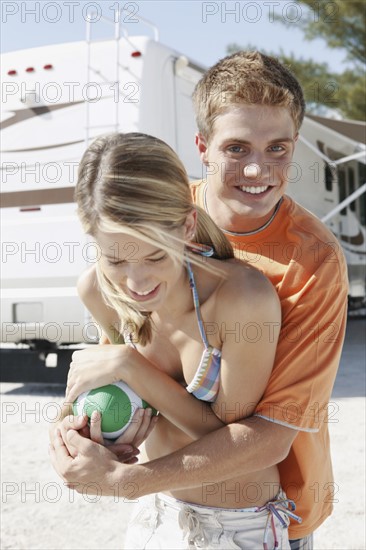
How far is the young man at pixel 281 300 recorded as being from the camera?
168 cm

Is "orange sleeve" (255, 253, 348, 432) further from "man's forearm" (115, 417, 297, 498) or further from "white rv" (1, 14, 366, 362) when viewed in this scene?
"white rv" (1, 14, 366, 362)

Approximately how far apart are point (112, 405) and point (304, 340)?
1.66 feet

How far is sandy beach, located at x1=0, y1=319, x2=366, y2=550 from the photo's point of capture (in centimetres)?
371

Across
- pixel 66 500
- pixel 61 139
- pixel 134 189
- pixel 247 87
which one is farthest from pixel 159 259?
pixel 61 139

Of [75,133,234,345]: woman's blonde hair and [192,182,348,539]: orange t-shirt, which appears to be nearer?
[75,133,234,345]: woman's blonde hair

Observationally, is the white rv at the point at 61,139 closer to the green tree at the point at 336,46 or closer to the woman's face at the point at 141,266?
the woman's face at the point at 141,266

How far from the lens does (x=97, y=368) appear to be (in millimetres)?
1794

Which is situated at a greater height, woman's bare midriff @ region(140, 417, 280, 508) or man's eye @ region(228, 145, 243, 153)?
man's eye @ region(228, 145, 243, 153)

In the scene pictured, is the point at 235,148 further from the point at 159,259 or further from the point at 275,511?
the point at 275,511

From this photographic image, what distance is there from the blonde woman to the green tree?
746 inches

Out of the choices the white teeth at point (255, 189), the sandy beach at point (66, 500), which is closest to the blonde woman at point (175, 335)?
the white teeth at point (255, 189)

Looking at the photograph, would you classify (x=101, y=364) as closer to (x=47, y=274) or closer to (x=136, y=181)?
(x=136, y=181)

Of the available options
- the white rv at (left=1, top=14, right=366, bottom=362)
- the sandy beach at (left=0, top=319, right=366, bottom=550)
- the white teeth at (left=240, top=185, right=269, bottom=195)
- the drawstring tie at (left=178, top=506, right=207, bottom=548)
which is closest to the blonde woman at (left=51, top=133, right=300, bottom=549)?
the drawstring tie at (left=178, top=506, right=207, bottom=548)

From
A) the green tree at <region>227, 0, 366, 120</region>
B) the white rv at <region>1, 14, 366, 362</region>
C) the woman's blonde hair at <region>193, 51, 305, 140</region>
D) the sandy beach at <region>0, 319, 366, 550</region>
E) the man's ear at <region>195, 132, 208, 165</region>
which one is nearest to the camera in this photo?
the woman's blonde hair at <region>193, 51, 305, 140</region>
